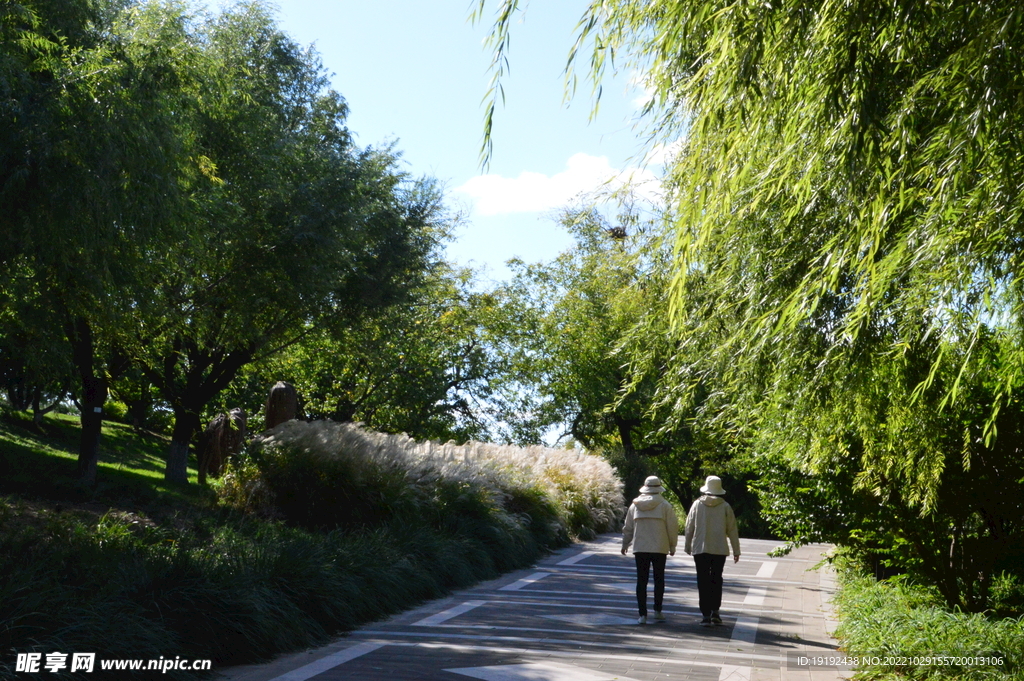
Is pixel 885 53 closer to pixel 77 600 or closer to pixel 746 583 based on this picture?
pixel 77 600

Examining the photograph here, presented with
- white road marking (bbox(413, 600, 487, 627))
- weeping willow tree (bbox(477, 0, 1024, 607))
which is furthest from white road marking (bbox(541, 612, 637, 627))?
weeping willow tree (bbox(477, 0, 1024, 607))

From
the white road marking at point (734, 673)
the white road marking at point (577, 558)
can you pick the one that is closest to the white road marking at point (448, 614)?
the white road marking at point (734, 673)

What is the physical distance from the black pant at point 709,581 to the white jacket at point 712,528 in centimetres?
7

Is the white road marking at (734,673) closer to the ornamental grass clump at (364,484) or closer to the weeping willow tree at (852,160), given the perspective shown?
the weeping willow tree at (852,160)

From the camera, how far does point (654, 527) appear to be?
386 inches

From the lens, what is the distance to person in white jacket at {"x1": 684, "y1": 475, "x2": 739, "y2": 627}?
9281mm

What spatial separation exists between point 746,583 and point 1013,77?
10.8m

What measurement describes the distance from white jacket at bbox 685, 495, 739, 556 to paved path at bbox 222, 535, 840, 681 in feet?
2.59

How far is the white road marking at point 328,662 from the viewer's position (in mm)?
6473

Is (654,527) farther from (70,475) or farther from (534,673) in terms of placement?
(70,475)

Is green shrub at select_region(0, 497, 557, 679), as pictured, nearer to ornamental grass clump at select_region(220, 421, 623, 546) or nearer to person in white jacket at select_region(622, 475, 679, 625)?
ornamental grass clump at select_region(220, 421, 623, 546)

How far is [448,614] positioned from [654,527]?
2443 mm

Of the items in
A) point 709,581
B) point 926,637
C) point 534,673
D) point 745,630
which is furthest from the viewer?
point 709,581

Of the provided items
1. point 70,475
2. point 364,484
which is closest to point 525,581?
point 364,484
